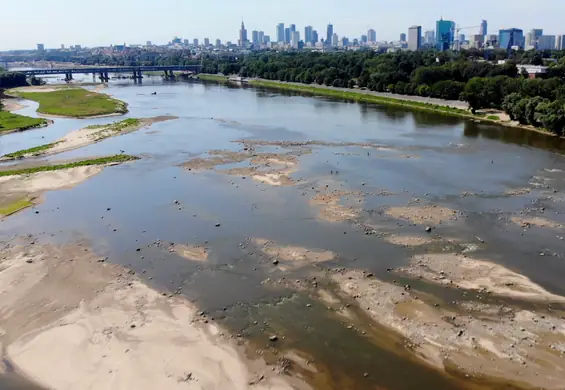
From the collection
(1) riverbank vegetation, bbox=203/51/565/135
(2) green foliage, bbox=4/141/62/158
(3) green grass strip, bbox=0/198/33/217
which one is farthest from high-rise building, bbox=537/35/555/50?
(3) green grass strip, bbox=0/198/33/217

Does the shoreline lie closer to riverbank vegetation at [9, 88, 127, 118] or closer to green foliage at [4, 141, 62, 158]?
riverbank vegetation at [9, 88, 127, 118]

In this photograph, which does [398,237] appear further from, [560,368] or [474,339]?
[560,368]

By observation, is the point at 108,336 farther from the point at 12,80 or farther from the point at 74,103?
the point at 12,80

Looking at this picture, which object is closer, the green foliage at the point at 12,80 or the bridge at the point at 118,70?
the green foliage at the point at 12,80

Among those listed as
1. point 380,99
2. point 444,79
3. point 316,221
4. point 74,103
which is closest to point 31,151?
point 316,221

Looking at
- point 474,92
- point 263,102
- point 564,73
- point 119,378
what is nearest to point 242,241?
point 119,378

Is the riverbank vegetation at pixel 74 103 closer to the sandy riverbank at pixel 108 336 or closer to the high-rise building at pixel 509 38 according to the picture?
the sandy riverbank at pixel 108 336

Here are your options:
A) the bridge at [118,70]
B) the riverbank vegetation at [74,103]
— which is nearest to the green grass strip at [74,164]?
the riverbank vegetation at [74,103]
